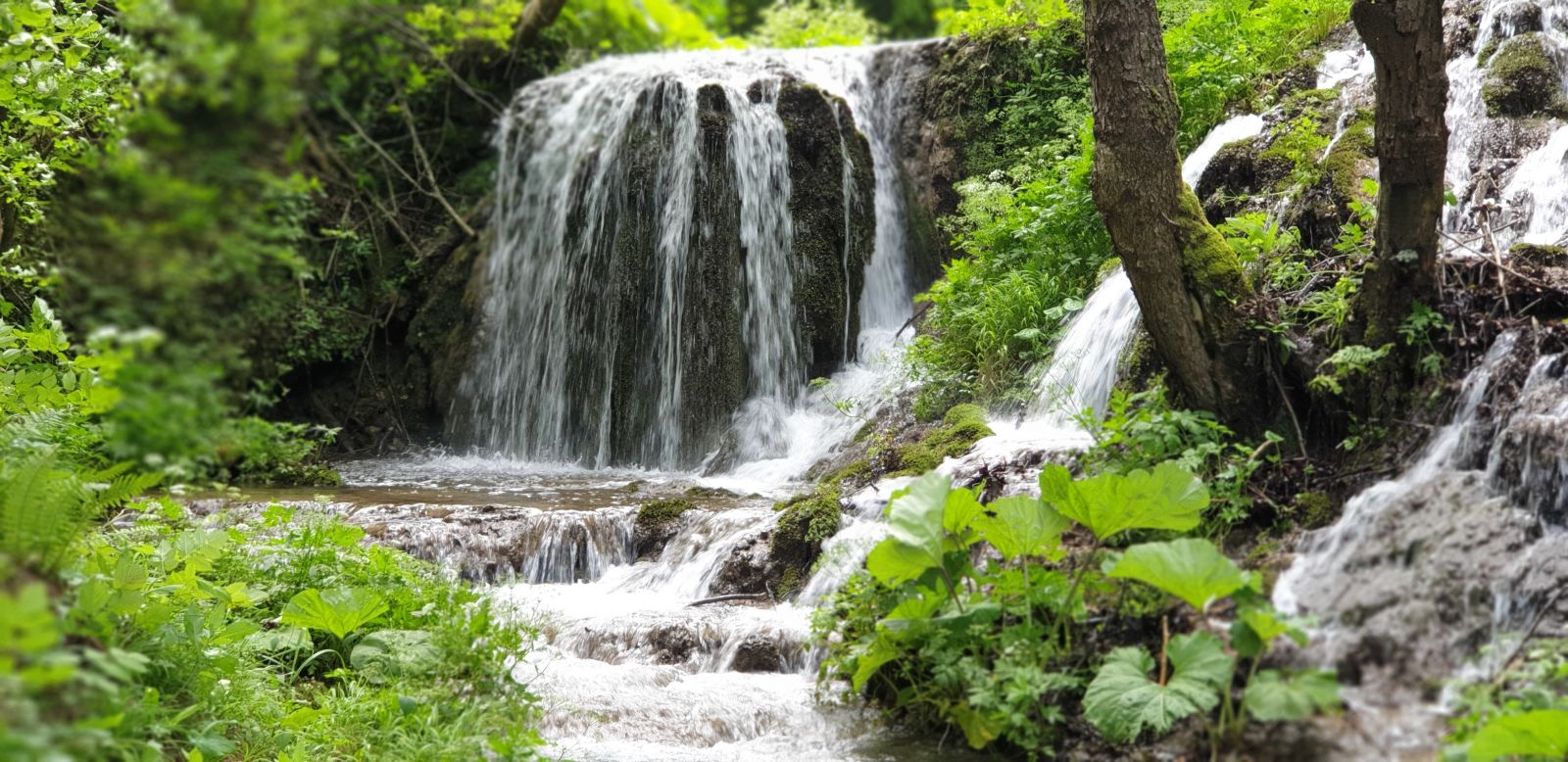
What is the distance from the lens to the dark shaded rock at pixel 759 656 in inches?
210

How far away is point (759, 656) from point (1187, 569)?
7.79 ft

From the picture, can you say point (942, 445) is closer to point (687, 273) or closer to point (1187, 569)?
point (1187, 569)

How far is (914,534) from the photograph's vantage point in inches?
164

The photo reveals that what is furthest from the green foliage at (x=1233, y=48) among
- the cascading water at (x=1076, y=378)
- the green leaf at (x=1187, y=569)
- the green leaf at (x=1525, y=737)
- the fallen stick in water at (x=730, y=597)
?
the green leaf at (x=1525, y=737)

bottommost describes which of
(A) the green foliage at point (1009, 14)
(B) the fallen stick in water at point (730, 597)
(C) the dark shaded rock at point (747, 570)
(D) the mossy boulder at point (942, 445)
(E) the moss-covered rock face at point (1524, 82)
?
(B) the fallen stick in water at point (730, 597)

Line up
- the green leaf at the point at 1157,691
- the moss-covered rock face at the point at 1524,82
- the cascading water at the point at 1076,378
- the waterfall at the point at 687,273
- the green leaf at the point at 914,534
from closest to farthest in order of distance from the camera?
the green leaf at the point at 1157,691, the green leaf at the point at 914,534, the cascading water at the point at 1076,378, the moss-covered rock face at the point at 1524,82, the waterfall at the point at 687,273

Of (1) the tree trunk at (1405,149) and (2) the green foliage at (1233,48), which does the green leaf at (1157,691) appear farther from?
(2) the green foliage at (1233,48)

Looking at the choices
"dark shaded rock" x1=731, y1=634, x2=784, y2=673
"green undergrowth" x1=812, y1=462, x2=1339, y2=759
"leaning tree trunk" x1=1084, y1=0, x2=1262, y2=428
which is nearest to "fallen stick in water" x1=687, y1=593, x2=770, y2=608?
"dark shaded rock" x1=731, y1=634, x2=784, y2=673

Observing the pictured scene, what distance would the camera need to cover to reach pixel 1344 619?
3479 millimetres

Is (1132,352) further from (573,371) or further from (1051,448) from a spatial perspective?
(573,371)

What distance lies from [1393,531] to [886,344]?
7265 mm

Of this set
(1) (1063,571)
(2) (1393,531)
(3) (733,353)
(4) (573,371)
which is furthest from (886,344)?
(2) (1393,531)

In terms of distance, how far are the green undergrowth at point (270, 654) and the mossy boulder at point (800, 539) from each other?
1.44 m

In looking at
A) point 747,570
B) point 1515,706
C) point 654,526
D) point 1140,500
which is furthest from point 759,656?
point 1515,706
